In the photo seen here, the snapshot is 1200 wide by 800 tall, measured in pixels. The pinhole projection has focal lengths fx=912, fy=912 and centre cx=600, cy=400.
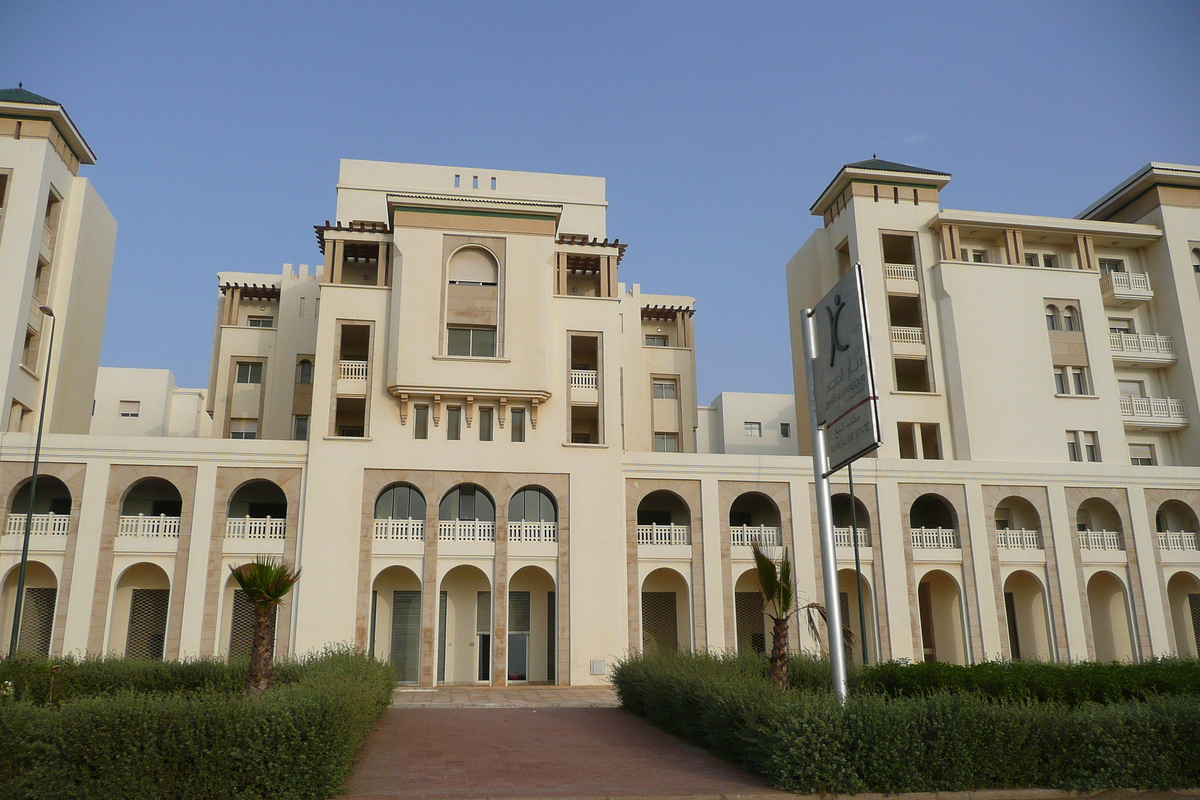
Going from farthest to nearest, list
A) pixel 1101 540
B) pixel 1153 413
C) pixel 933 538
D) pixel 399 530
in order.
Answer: pixel 1153 413 → pixel 1101 540 → pixel 933 538 → pixel 399 530

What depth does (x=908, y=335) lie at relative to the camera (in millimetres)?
40094

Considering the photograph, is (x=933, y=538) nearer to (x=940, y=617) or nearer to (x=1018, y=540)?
(x=1018, y=540)

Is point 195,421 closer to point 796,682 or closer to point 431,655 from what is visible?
point 431,655

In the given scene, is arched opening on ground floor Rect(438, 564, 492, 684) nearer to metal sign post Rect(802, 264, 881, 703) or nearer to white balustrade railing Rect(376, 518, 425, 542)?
white balustrade railing Rect(376, 518, 425, 542)

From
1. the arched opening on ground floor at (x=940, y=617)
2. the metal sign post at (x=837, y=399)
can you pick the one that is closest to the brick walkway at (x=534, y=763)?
the metal sign post at (x=837, y=399)

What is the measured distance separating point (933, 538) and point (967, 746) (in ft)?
80.7

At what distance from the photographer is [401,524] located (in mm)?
32812

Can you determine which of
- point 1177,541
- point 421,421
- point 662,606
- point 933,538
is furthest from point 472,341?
point 1177,541

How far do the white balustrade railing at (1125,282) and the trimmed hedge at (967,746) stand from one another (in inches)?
1360

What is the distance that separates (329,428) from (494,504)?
6.63 meters

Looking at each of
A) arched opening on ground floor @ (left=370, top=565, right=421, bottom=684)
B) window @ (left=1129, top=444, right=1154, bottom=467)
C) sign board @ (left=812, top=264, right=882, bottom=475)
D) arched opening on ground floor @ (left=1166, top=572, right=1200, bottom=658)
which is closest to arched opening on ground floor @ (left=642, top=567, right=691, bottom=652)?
arched opening on ground floor @ (left=370, top=565, right=421, bottom=684)

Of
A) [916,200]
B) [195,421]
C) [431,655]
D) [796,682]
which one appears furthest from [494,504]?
[195,421]

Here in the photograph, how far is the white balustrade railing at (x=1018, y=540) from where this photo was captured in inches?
1425

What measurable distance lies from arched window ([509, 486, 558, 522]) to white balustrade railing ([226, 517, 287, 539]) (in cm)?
821
